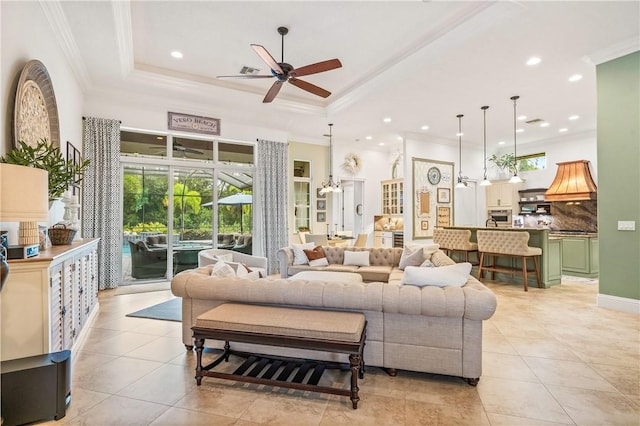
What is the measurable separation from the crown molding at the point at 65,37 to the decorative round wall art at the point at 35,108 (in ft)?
1.92

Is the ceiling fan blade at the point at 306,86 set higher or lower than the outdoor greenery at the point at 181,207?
higher

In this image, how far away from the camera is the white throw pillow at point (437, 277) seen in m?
2.63

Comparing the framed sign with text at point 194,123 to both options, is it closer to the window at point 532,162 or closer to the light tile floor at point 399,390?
the light tile floor at point 399,390

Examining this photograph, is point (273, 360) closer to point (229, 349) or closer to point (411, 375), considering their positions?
point (229, 349)

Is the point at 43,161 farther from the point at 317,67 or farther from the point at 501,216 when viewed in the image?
the point at 501,216

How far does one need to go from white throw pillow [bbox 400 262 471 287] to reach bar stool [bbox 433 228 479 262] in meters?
4.10

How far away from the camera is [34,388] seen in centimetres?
200

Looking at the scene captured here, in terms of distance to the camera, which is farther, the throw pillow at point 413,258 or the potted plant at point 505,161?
the potted plant at point 505,161

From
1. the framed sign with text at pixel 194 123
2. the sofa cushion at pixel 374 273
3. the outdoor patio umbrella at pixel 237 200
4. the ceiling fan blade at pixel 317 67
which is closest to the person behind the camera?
the ceiling fan blade at pixel 317 67

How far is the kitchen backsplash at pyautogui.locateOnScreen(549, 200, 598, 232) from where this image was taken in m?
7.61

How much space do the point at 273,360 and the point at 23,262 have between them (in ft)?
6.17

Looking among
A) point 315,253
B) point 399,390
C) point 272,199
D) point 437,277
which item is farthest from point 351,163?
point 399,390

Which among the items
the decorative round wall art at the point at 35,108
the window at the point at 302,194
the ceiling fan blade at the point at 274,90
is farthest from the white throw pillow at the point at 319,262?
the decorative round wall art at the point at 35,108

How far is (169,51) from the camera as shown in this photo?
15.2 ft
